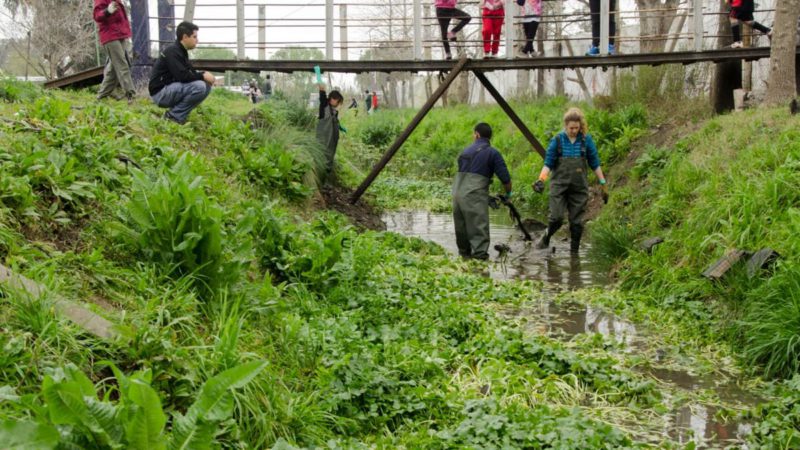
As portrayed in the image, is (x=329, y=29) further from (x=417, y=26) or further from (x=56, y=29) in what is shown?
(x=56, y=29)

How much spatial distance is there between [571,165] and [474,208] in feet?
5.02

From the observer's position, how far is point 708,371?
671cm

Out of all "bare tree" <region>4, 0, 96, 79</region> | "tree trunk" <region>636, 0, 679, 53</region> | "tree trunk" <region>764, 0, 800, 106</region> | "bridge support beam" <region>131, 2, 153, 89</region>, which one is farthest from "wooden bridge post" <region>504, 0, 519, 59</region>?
"bare tree" <region>4, 0, 96, 79</region>

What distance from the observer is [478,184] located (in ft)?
38.0

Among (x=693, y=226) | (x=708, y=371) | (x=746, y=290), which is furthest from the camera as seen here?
(x=693, y=226)

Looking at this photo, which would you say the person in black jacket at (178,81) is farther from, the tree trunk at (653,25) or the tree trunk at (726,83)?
the tree trunk at (653,25)

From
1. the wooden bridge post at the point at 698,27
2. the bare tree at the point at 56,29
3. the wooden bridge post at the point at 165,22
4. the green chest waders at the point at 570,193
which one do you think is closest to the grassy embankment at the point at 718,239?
the green chest waders at the point at 570,193

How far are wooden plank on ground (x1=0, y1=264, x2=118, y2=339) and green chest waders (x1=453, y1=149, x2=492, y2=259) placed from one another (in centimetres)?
738

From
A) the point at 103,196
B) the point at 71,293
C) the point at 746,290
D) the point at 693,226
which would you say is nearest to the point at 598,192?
the point at 693,226

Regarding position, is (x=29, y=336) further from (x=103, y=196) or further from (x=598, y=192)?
(x=598, y=192)

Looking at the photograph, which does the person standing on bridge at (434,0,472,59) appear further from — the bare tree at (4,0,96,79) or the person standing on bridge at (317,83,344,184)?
the bare tree at (4,0,96,79)

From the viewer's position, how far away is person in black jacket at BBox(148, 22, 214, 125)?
11.9 m

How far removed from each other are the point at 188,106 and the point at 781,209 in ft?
27.0

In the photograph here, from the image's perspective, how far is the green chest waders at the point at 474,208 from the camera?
11.6 m
